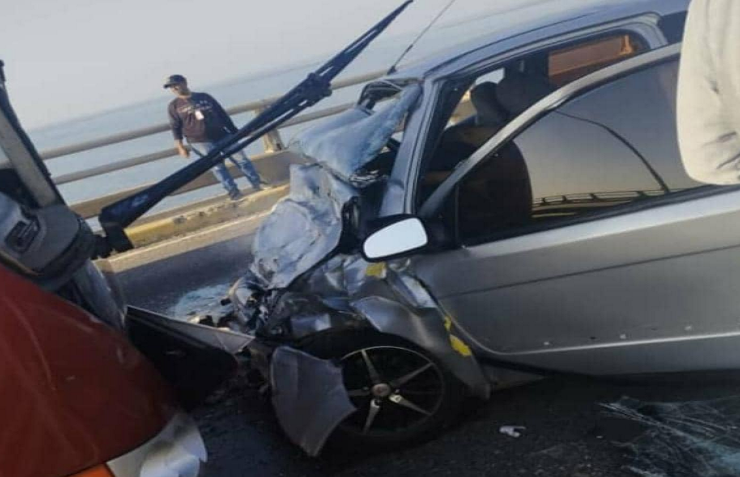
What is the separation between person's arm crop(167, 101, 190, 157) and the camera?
9.88 meters

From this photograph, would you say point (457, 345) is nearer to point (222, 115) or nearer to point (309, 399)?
point (309, 399)

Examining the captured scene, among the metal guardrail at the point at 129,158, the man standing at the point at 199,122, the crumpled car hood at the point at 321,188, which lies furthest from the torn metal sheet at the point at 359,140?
the man standing at the point at 199,122

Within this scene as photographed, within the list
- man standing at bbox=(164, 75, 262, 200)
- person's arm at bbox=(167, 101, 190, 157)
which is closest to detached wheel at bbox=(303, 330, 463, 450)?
man standing at bbox=(164, 75, 262, 200)

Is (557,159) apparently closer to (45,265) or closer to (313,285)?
(313,285)

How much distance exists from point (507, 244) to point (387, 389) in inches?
31.6

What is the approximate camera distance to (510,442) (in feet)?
10.2

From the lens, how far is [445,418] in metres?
3.18

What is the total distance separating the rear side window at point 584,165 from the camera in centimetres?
271

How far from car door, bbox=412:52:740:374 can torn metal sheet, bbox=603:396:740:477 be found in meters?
0.25

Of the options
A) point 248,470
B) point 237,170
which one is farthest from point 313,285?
point 237,170

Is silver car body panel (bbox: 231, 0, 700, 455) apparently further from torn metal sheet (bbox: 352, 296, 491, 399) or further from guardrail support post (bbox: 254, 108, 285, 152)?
guardrail support post (bbox: 254, 108, 285, 152)

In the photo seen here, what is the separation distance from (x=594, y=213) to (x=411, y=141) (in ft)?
2.77

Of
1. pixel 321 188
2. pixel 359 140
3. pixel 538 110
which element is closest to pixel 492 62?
pixel 538 110

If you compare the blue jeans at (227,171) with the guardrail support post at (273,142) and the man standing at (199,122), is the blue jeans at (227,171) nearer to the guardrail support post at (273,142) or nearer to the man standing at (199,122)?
the man standing at (199,122)
